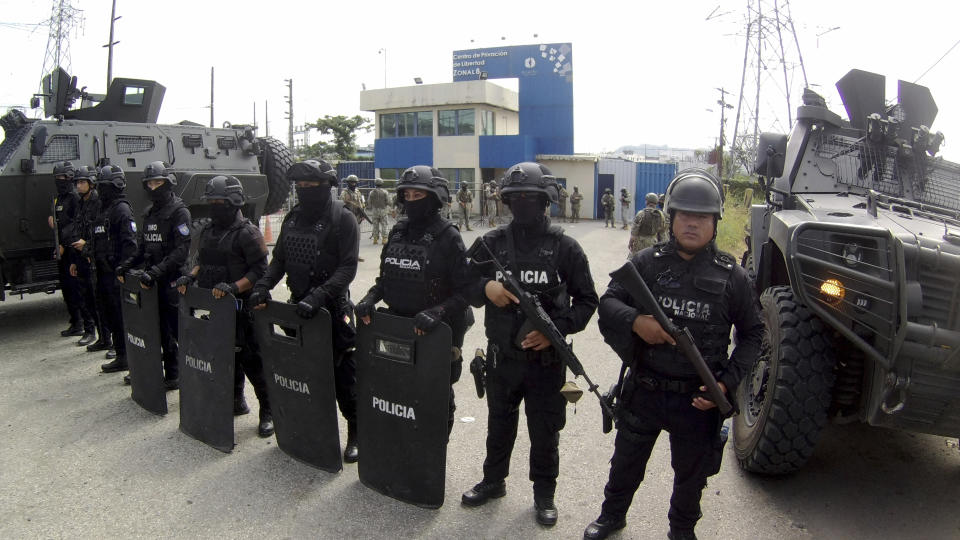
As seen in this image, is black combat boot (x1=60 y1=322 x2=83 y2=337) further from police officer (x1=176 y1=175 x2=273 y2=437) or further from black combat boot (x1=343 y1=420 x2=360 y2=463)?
black combat boot (x1=343 y1=420 x2=360 y2=463)

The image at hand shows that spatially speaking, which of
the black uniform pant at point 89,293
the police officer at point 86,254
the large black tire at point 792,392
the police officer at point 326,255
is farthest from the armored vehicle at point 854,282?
the black uniform pant at point 89,293

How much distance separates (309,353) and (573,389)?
160 cm

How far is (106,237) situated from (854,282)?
6028 millimetres

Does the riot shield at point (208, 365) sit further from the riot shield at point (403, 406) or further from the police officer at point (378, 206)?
the police officer at point (378, 206)

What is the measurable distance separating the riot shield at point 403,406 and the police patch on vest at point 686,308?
103cm

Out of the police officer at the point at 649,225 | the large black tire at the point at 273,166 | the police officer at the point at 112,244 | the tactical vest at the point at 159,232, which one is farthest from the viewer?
the large black tire at the point at 273,166

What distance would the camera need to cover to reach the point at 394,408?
10.9ft

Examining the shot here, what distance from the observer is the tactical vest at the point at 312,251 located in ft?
13.2

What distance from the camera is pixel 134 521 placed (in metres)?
3.31

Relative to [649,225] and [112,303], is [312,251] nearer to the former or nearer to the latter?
[112,303]

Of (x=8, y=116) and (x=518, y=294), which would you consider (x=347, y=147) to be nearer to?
(x=8, y=116)

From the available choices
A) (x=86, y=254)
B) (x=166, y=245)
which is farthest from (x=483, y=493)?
(x=86, y=254)

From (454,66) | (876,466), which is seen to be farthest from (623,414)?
(454,66)

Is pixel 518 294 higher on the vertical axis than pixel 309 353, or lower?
higher
